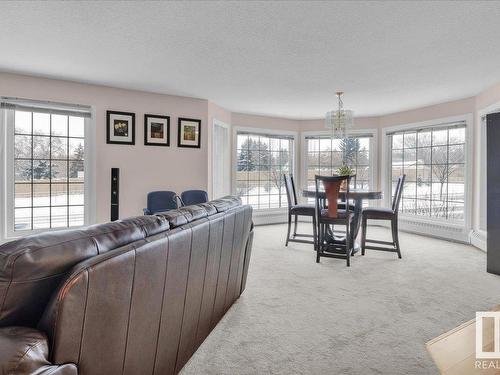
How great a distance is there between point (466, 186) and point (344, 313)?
372cm

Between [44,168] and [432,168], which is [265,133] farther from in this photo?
[44,168]

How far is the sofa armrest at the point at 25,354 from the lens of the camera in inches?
30.8

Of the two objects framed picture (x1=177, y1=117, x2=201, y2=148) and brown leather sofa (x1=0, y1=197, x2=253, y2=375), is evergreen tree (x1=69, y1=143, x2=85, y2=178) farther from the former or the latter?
brown leather sofa (x1=0, y1=197, x2=253, y2=375)

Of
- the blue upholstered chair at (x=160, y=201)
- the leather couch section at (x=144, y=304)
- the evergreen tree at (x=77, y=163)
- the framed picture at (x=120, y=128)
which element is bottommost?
the leather couch section at (x=144, y=304)

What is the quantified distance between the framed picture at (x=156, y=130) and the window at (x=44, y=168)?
0.80 m

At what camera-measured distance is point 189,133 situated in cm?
506

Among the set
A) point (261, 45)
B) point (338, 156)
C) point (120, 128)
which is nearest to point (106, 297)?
point (261, 45)

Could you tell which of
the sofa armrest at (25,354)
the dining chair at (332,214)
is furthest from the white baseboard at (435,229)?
the sofa armrest at (25,354)

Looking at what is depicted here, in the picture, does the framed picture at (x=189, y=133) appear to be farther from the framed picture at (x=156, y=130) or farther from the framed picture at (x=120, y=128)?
the framed picture at (x=120, y=128)

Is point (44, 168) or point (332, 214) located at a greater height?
point (44, 168)

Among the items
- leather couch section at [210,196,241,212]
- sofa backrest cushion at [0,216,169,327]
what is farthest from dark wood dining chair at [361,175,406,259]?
sofa backrest cushion at [0,216,169,327]

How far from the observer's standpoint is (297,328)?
224 cm

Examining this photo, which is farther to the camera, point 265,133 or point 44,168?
point 265,133

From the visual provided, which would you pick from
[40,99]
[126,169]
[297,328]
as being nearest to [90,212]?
[126,169]
